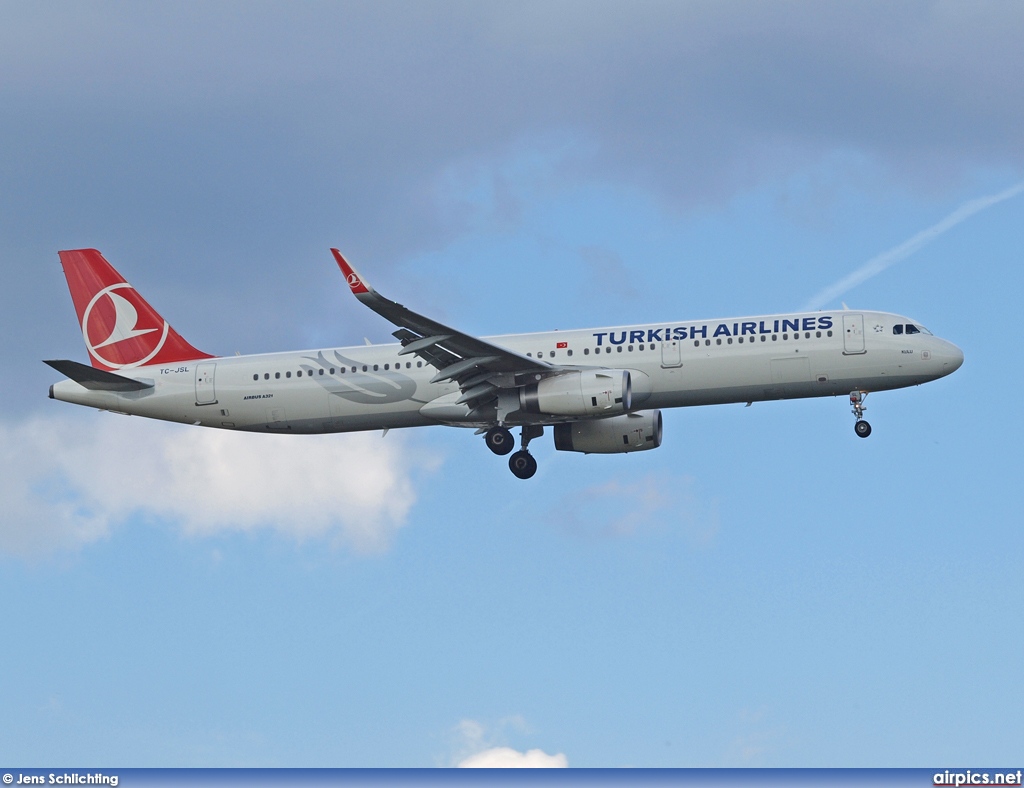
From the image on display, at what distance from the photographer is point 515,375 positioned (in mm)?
54594

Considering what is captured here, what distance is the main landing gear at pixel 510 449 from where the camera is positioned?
5778cm

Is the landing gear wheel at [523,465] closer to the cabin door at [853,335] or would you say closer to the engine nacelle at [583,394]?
the engine nacelle at [583,394]

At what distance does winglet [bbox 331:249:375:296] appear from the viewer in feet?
161

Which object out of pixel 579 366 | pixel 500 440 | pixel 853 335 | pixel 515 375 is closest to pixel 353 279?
pixel 515 375

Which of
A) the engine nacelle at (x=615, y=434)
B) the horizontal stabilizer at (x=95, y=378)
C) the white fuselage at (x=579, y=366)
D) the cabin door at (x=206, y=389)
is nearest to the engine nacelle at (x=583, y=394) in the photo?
the white fuselage at (x=579, y=366)

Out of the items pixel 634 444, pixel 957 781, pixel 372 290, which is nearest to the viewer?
pixel 957 781

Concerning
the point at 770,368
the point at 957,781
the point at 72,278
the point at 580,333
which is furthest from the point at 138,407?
the point at 957,781

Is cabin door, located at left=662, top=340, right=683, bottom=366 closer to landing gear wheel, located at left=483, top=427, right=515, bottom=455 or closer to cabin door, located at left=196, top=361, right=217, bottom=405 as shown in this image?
landing gear wheel, located at left=483, top=427, right=515, bottom=455

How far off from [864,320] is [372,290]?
1819cm

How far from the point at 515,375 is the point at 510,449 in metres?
4.54

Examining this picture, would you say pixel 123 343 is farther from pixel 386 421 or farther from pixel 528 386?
pixel 528 386

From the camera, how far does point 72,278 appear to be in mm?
63844

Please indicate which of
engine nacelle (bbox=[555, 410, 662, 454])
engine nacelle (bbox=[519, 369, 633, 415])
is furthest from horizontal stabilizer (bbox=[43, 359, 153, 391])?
engine nacelle (bbox=[555, 410, 662, 454])

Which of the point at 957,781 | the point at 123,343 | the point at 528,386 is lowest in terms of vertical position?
the point at 957,781
